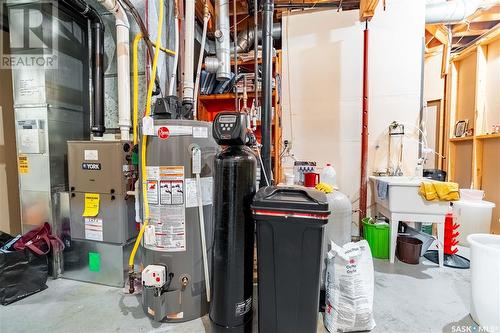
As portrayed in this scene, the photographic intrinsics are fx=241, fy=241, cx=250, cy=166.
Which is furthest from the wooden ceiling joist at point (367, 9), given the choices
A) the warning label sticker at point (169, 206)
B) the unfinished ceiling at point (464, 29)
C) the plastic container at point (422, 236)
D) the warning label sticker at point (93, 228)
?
the warning label sticker at point (93, 228)

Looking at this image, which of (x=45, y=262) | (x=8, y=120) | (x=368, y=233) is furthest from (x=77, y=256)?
(x=368, y=233)

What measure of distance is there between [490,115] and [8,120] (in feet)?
19.0

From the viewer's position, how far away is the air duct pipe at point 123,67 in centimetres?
189

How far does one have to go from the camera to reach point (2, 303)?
5.40 ft

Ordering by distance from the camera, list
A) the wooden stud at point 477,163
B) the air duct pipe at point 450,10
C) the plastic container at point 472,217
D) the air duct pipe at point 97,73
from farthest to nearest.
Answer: the wooden stud at point 477,163 < the air duct pipe at point 450,10 < the plastic container at point 472,217 < the air duct pipe at point 97,73

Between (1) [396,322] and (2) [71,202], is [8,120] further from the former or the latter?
(1) [396,322]

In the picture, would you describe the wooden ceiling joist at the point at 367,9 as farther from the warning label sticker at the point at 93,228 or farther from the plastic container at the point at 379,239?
the warning label sticker at the point at 93,228

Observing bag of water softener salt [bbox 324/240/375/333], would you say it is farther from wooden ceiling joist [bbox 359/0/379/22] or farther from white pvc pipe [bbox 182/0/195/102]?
wooden ceiling joist [bbox 359/0/379/22]

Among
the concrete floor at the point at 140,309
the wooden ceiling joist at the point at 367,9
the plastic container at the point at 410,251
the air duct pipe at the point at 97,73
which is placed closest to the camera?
the concrete floor at the point at 140,309

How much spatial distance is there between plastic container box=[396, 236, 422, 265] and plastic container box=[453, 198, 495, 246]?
874mm

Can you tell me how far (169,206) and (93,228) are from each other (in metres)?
0.85

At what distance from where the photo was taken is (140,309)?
1.63m

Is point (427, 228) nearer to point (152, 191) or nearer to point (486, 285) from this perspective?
point (486, 285)

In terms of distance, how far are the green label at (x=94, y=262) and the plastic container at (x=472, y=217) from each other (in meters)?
3.67
